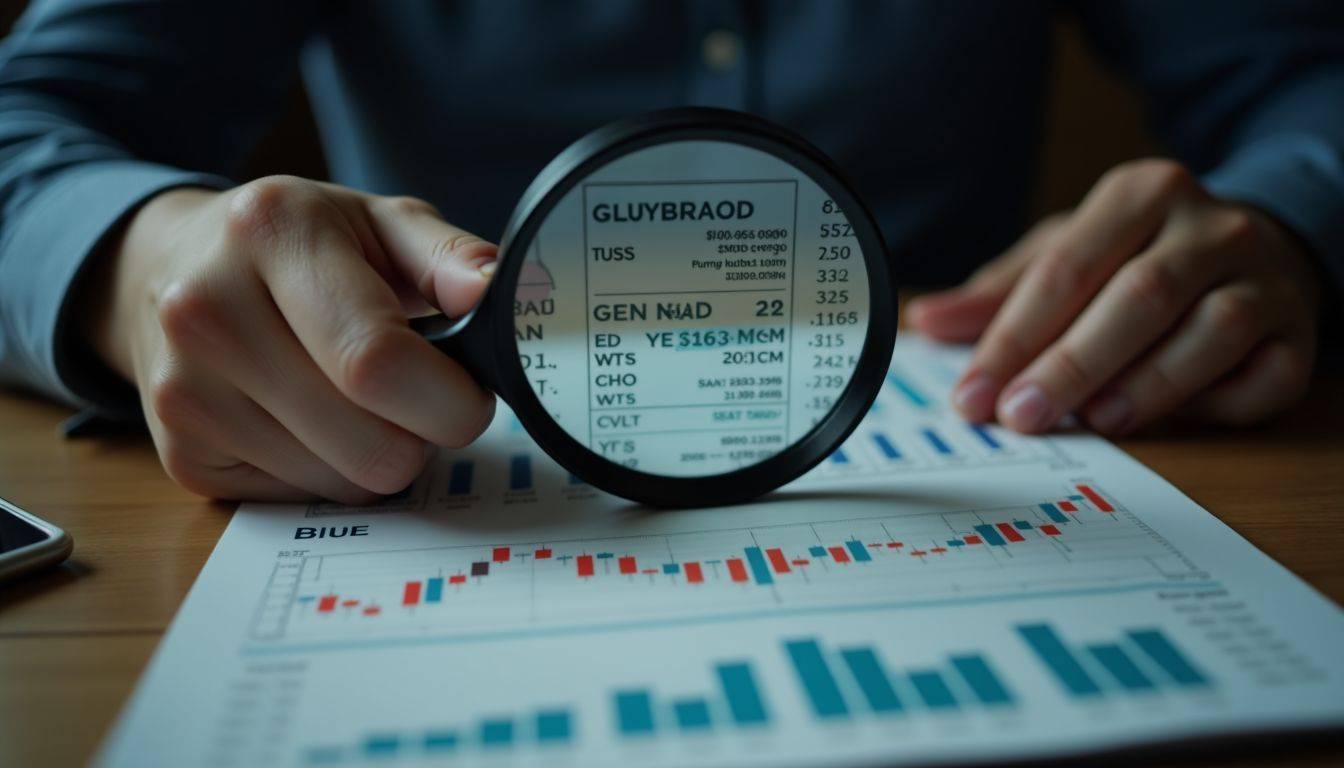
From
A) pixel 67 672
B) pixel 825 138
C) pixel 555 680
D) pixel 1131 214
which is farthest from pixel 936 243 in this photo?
pixel 67 672

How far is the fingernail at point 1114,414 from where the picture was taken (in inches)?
34.5

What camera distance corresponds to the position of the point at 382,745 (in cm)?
48

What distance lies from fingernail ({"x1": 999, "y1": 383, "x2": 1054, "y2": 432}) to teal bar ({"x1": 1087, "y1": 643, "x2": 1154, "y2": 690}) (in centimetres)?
35

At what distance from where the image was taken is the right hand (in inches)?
25.4

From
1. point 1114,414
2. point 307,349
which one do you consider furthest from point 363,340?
point 1114,414

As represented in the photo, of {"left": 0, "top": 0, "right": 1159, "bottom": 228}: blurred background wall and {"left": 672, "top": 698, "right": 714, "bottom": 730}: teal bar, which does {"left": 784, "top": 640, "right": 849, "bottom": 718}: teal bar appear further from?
{"left": 0, "top": 0, "right": 1159, "bottom": 228}: blurred background wall

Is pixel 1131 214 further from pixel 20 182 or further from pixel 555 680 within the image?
pixel 20 182

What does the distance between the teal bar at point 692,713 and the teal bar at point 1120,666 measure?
221 mm

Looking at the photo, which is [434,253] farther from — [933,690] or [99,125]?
[99,125]

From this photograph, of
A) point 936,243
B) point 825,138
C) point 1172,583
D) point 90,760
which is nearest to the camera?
point 90,760

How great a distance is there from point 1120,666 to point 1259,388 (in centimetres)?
49

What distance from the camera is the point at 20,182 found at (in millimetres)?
959

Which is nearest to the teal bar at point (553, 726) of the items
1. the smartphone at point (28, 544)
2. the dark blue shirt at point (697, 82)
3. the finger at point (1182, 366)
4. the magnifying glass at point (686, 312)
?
the magnifying glass at point (686, 312)

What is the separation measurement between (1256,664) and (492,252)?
53 cm
